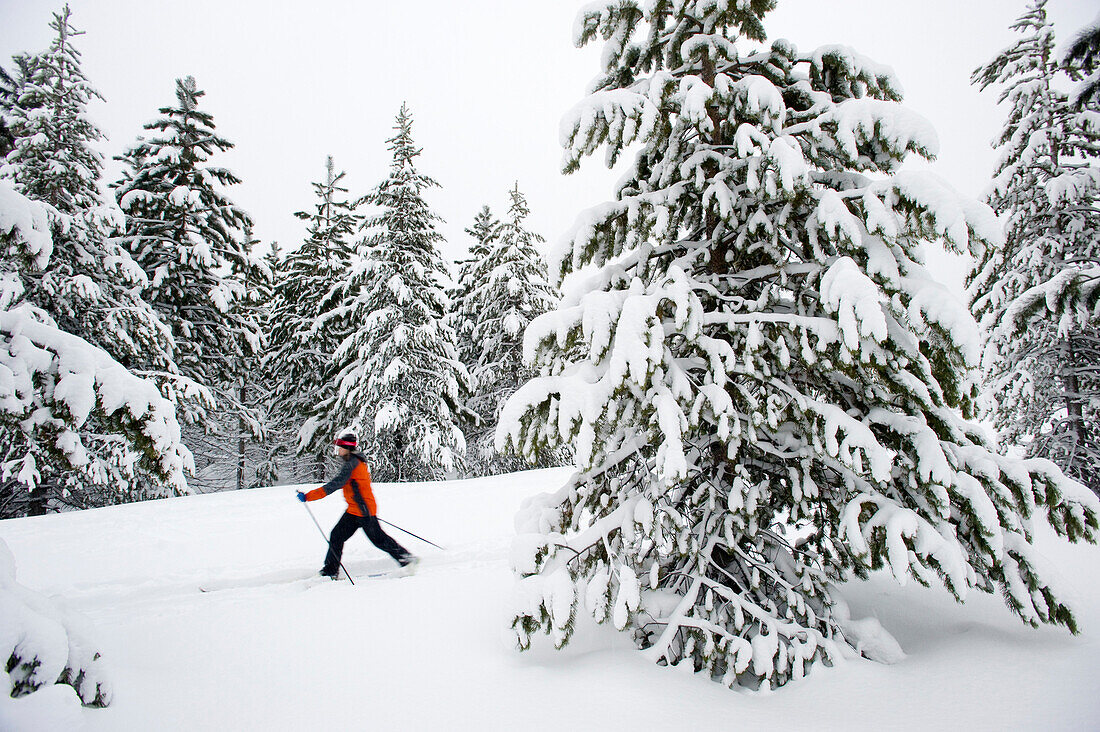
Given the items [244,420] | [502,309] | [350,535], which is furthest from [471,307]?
[350,535]

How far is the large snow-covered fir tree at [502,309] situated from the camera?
805 inches

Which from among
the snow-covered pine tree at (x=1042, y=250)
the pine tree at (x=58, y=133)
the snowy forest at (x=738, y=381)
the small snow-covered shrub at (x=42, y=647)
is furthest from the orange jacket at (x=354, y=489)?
the snow-covered pine tree at (x=1042, y=250)

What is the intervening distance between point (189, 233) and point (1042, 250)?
21155mm

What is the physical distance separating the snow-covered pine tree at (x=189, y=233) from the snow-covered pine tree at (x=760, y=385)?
13589 millimetres

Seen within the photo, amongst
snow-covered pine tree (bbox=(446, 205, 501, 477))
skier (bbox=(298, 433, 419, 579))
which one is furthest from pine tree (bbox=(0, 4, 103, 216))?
snow-covered pine tree (bbox=(446, 205, 501, 477))

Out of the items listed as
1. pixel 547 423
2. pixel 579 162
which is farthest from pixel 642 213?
pixel 547 423

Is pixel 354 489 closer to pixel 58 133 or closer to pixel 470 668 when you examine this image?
pixel 470 668

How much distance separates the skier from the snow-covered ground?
565 millimetres

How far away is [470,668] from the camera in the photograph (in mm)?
3686

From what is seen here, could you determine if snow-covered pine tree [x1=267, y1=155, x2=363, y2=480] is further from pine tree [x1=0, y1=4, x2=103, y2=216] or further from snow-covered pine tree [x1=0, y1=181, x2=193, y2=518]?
snow-covered pine tree [x1=0, y1=181, x2=193, y2=518]

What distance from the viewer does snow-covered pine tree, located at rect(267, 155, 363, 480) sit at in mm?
19703

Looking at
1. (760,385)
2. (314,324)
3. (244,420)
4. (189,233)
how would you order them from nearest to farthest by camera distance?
(760,385), (189,233), (244,420), (314,324)

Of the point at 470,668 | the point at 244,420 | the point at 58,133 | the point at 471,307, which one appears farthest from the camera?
the point at 471,307

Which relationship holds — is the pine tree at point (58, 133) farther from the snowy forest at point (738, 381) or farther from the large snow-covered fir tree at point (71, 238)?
the snowy forest at point (738, 381)
